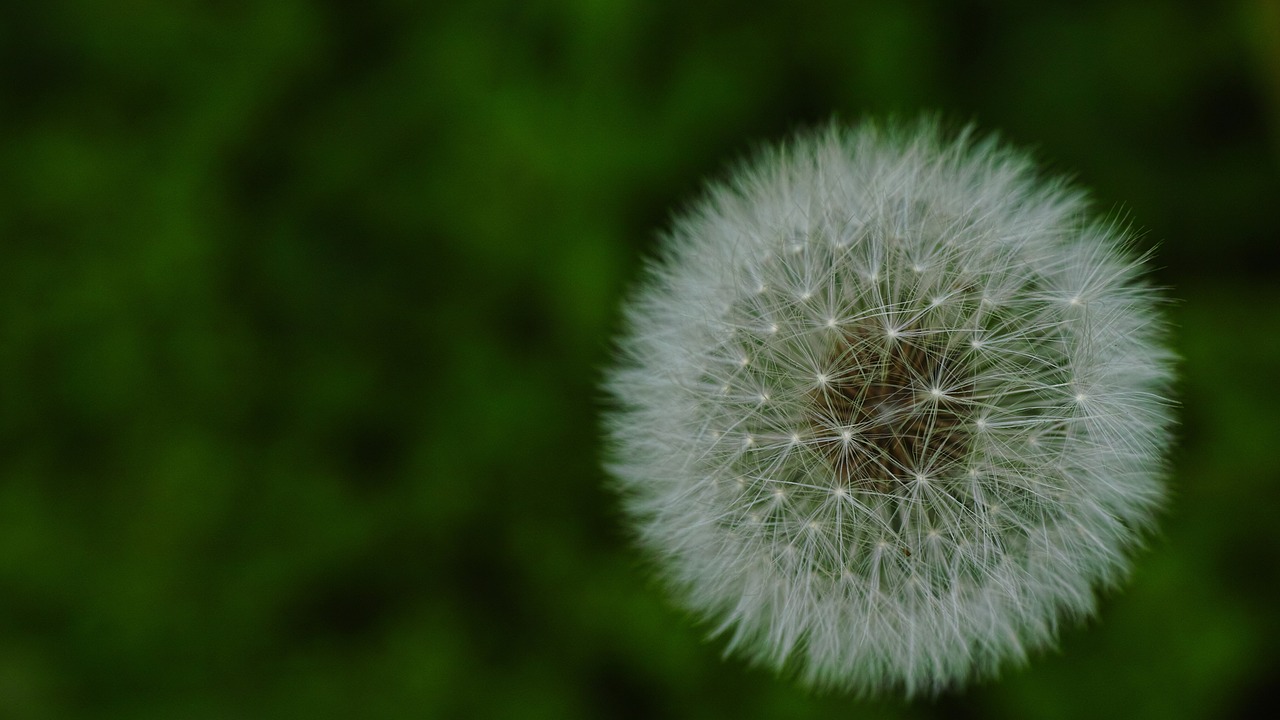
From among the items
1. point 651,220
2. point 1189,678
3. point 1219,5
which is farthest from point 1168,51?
point 1189,678

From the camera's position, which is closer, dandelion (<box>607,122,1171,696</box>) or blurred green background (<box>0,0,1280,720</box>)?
dandelion (<box>607,122,1171,696</box>)

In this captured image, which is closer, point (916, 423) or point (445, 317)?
point (916, 423)

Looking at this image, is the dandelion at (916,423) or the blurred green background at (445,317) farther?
the blurred green background at (445,317)

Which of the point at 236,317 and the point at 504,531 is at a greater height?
the point at 236,317

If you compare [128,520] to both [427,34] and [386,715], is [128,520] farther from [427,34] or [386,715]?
[427,34]
